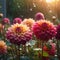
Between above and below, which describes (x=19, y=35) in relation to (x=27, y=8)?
below

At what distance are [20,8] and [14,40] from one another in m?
12.1

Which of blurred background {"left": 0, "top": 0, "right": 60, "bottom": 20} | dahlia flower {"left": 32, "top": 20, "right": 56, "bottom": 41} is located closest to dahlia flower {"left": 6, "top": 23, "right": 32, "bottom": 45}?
dahlia flower {"left": 32, "top": 20, "right": 56, "bottom": 41}

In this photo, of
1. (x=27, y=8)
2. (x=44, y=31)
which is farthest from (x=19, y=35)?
(x=27, y=8)

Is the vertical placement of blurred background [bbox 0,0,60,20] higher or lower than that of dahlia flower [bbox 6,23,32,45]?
higher

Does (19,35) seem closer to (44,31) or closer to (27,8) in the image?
(44,31)

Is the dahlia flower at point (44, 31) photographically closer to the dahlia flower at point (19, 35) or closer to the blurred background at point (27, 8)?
the dahlia flower at point (19, 35)

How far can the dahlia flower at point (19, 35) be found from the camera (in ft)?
6.87

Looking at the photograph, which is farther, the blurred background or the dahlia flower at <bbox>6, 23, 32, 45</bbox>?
the blurred background

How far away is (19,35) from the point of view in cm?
213

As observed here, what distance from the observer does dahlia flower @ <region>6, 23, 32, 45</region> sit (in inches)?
82.4

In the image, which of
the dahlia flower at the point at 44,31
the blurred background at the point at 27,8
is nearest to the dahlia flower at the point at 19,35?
the dahlia flower at the point at 44,31

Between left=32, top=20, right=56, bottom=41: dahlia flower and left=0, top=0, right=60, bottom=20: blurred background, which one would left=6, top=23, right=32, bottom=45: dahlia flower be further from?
left=0, top=0, right=60, bottom=20: blurred background

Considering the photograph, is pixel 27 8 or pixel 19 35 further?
pixel 27 8

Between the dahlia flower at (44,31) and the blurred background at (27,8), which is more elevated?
the blurred background at (27,8)
